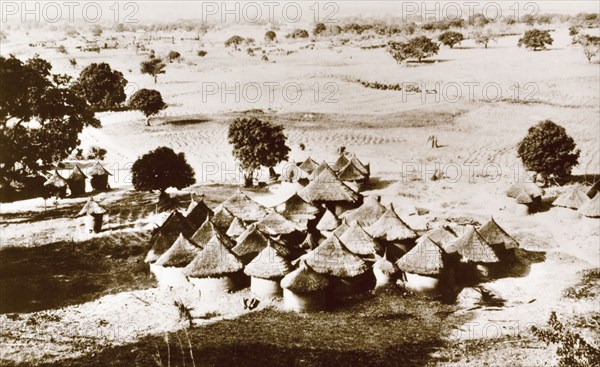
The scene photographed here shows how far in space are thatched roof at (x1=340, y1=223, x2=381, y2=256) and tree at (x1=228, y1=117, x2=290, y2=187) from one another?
12137 millimetres

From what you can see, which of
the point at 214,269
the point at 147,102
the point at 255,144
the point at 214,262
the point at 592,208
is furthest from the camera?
the point at 147,102

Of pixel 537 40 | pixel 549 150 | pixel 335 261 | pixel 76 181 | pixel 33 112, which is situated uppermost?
pixel 537 40

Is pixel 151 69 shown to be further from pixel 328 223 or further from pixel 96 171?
pixel 328 223

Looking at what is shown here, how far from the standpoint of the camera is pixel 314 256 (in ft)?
68.8

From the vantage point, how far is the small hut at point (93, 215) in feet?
87.1

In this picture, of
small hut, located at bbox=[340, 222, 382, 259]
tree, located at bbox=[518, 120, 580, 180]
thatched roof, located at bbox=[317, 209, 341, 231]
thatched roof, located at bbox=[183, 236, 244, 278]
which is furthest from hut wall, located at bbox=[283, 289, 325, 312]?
tree, located at bbox=[518, 120, 580, 180]

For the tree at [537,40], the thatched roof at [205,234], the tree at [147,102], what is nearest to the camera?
the thatched roof at [205,234]

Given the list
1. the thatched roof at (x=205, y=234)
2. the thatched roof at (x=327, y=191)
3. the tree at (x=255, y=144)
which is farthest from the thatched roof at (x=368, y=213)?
the tree at (x=255, y=144)

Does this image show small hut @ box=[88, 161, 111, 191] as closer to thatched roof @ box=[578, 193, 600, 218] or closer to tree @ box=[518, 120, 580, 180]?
tree @ box=[518, 120, 580, 180]

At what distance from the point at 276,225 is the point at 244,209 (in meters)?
2.88

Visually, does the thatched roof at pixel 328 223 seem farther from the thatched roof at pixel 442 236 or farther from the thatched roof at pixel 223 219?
the thatched roof at pixel 442 236

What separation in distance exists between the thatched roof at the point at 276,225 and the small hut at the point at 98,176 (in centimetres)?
1344

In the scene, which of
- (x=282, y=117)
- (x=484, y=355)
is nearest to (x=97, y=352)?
(x=484, y=355)

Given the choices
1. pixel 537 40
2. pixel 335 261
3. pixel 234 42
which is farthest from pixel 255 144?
pixel 234 42
